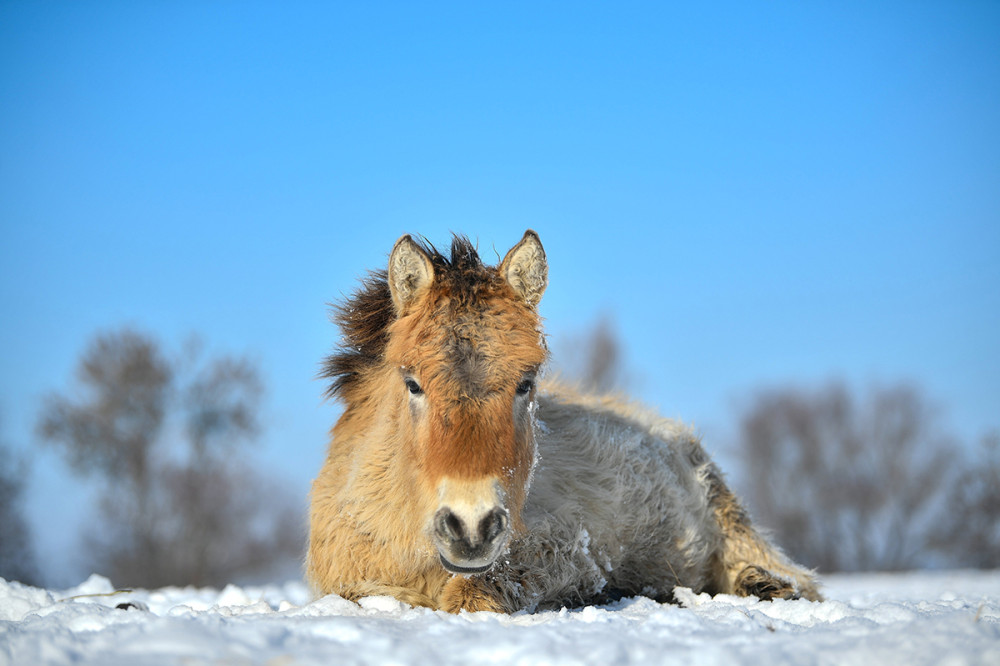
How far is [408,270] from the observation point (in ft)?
13.9

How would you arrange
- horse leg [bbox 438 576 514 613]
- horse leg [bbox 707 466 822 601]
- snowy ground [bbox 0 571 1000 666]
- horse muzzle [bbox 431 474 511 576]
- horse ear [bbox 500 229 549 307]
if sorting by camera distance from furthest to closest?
horse leg [bbox 707 466 822 601] → horse ear [bbox 500 229 549 307] → horse leg [bbox 438 576 514 613] → horse muzzle [bbox 431 474 511 576] → snowy ground [bbox 0 571 1000 666]

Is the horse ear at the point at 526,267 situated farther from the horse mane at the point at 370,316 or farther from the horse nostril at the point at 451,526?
the horse nostril at the point at 451,526

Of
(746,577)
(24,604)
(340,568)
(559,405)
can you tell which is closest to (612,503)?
(559,405)

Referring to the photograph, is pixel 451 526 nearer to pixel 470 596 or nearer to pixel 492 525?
Answer: pixel 492 525

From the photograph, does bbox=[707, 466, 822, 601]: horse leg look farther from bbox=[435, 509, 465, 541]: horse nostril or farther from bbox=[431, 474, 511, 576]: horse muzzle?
bbox=[435, 509, 465, 541]: horse nostril

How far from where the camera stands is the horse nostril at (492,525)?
320cm

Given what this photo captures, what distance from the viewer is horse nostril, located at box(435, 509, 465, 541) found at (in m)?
3.21

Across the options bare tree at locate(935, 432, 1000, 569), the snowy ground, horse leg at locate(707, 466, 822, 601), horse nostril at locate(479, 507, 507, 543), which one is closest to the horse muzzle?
horse nostril at locate(479, 507, 507, 543)

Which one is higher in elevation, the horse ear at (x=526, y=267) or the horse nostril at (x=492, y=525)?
the horse ear at (x=526, y=267)

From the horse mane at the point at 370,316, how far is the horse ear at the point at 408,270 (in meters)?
0.09

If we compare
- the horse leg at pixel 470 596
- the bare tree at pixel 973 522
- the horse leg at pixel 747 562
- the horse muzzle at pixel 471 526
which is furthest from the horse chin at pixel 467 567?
→ the bare tree at pixel 973 522

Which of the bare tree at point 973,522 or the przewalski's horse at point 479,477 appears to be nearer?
the przewalski's horse at point 479,477

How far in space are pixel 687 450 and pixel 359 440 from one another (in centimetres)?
346

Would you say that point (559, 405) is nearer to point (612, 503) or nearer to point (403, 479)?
point (612, 503)
